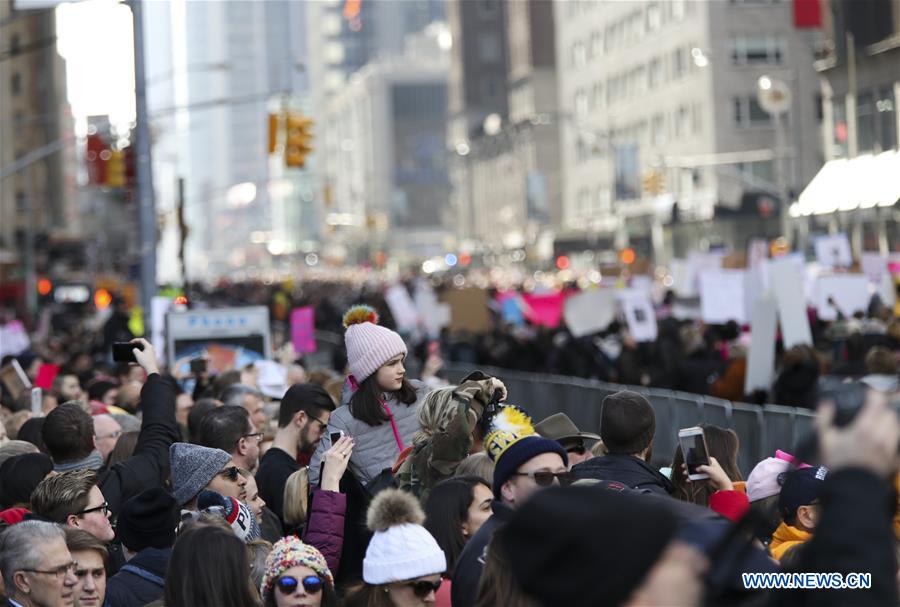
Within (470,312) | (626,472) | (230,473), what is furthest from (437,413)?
(470,312)

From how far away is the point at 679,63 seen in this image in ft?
282

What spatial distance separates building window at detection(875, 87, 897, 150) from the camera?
2103 inches

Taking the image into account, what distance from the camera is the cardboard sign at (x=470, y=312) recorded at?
31016mm

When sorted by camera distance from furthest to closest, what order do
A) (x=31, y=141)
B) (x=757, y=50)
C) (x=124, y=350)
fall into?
(x=31, y=141) < (x=757, y=50) < (x=124, y=350)

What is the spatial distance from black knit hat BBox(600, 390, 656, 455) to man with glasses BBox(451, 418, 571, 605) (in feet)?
3.76

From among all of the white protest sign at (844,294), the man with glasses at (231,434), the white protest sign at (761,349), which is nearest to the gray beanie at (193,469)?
the man with glasses at (231,434)

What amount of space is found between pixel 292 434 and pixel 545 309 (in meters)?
21.4

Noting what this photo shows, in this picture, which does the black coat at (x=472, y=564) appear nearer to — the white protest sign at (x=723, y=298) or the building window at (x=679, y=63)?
the white protest sign at (x=723, y=298)

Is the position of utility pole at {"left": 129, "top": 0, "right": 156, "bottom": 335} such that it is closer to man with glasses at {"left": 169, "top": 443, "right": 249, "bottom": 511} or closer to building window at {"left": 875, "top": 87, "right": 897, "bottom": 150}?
man with glasses at {"left": 169, "top": 443, "right": 249, "bottom": 511}

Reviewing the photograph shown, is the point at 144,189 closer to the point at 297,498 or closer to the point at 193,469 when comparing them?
the point at 297,498

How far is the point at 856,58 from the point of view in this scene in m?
56.7

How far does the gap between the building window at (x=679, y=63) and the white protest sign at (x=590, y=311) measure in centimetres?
6134

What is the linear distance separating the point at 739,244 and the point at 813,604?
76.7 m

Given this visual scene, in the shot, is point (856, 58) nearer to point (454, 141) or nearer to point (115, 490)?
point (115, 490)
